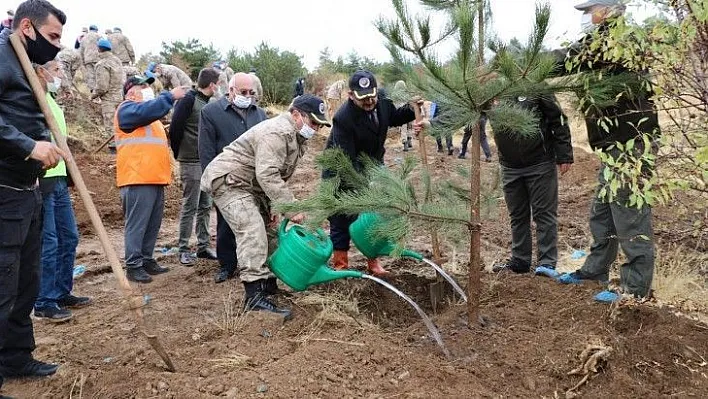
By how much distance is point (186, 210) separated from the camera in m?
5.07

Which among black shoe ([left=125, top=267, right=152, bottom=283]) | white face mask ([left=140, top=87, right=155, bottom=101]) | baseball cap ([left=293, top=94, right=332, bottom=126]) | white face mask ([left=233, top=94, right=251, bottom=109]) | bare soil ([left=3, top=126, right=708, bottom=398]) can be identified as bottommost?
bare soil ([left=3, top=126, right=708, bottom=398])

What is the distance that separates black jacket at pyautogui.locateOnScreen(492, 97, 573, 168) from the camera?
3955 mm

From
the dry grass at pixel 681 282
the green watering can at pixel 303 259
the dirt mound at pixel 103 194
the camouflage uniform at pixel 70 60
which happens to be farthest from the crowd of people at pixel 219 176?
the camouflage uniform at pixel 70 60

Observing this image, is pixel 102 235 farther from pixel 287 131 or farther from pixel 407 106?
pixel 407 106

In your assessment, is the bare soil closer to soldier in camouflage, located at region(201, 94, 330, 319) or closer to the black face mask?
soldier in camouflage, located at region(201, 94, 330, 319)

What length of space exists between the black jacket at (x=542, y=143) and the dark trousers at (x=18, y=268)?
2929mm

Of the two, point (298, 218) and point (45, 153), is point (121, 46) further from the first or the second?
point (45, 153)

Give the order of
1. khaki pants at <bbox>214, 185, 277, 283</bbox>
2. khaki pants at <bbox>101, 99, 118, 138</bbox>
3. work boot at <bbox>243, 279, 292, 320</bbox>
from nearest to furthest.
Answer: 1. work boot at <bbox>243, 279, 292, 320</bbox>
2. khaki pants at <bbox>214, 185, 277, 283</bbox>
3. khaki pants at <bbox>101, 99, 118, 138</bbox>

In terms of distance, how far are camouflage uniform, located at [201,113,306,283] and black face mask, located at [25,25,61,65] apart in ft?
3.97

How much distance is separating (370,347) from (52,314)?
221 centimetres

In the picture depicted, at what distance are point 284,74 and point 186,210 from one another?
1537cm

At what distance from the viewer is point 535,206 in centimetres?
420

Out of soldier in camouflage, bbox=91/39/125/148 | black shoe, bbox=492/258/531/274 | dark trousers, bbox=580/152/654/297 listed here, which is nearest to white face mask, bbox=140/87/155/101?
black shoe, bbox=492/258/531/274

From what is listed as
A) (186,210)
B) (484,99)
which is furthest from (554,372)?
(186,210)
